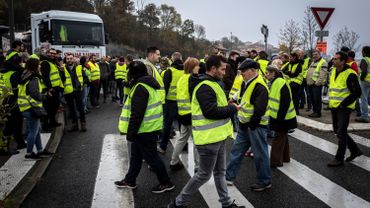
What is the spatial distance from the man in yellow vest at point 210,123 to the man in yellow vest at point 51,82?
5144mm

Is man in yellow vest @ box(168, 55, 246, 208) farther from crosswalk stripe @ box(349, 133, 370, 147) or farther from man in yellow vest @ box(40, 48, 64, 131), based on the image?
man in yellow vest @ box(40, 48, 64, 131)

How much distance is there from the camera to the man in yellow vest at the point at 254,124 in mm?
5305

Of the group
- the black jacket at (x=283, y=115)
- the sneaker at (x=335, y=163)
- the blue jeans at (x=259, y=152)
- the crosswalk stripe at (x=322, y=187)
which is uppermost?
the black jacket at (x=283, y=115)

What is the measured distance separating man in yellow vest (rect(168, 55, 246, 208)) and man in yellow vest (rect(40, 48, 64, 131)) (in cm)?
514

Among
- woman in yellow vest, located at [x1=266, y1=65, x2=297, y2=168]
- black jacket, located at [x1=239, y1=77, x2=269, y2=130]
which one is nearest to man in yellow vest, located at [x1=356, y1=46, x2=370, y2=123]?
woman in yellow vest, located at [x1=266, y1=65, x2=297, y2=168]

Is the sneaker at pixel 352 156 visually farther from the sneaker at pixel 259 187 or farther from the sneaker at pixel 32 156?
the sneaker at pixel 32 156

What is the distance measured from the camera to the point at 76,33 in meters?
18.1

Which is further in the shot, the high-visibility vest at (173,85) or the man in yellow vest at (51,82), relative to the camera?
the man in yellow vest at (51,82)

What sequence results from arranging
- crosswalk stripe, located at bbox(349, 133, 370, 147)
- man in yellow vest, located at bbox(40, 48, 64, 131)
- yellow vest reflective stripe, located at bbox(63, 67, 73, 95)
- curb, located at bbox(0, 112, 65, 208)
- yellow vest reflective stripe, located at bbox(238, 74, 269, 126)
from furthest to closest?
yellow vest reflective stripe, located at bbox(63, 67, 73, 95) < man in yellow vest, located at bbox(40, 48, 64, 131) < crosswalk stripe, located at bbox(349, 133, 370, 147) < yellow vest reflective stripe, located at bbox(238, 74, 269, 126) < curb, located at bbox(0, 112, 65, 208)

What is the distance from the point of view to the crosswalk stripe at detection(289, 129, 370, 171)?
22.3 feet

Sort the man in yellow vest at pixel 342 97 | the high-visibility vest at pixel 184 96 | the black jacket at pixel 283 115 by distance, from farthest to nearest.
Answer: the man in yellow vest at pixel 342 97 → the high-visibility vest at pixel 184 96 → the black jacket at pixel 283 115

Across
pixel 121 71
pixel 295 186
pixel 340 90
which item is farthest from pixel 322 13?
pixel 121 71

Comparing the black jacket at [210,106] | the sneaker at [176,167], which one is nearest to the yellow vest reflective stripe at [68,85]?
the sneaker at [176,167]

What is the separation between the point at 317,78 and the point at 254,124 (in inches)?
253
